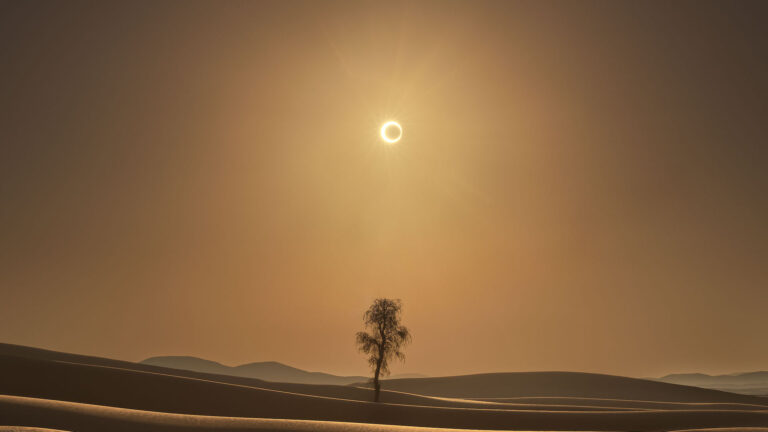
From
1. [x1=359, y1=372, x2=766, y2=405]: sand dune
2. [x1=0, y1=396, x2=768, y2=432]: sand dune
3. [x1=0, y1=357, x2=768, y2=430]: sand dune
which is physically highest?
[x1=359, y1=372, x2=766, y2=405]: sand dune

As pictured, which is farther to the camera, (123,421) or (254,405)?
(254,405)

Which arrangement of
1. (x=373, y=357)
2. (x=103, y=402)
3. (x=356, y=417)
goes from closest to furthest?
1. (x=103, y=402)
2. (x=356, y=417)
3. (x=373, y=357)

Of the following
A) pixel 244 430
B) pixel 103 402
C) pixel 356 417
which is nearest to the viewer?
pixel 244 430

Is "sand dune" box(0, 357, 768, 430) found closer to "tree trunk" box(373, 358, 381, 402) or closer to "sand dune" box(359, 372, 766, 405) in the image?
"tree trunk" box(373, 358, 381, 402)

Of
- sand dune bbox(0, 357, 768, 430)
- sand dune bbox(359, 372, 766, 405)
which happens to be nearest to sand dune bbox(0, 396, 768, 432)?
sand dune bbox(0, 357, 768, 430)

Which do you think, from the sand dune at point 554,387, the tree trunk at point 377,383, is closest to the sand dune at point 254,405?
the tree trunk at point 377,383

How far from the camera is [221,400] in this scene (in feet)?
74.4

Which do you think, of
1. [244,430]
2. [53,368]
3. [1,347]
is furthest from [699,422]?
[1,347]

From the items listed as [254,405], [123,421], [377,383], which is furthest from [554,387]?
[123,421]

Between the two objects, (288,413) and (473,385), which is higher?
(473,385)

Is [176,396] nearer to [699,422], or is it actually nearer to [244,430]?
[244,430]

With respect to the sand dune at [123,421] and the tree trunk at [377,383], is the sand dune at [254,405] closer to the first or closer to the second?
the sand dune at [123,421]

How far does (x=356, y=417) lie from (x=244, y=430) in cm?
1166

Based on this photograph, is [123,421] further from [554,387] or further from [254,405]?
[554,387]
